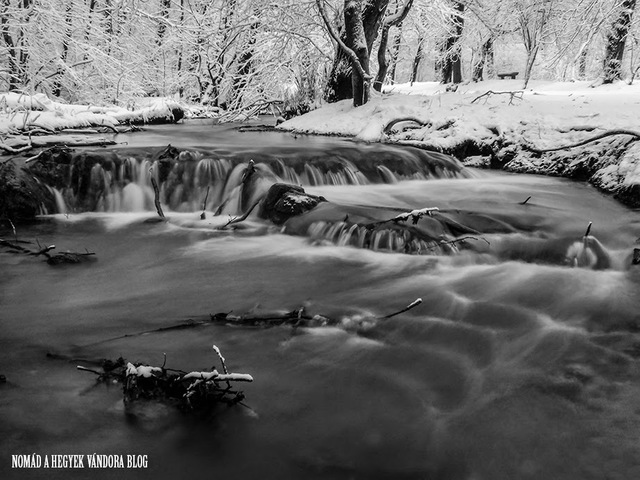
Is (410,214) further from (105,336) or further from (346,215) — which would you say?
(105,336)

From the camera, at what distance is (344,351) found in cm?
362

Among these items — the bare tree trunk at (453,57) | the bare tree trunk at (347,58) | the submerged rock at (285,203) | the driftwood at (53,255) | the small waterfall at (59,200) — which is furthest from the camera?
the bare tree trunk at (453,57)

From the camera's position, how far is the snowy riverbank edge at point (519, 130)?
8.78m

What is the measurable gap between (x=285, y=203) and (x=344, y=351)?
342cm

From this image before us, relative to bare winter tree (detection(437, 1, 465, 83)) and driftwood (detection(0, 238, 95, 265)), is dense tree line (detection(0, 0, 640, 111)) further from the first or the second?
driftwood (detection(0, 238, 95, 265))

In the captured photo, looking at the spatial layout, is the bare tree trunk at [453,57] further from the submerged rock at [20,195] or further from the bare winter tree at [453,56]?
the submerged rock at [20,195]

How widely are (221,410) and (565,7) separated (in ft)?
79.5

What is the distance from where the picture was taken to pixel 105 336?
12.2ft

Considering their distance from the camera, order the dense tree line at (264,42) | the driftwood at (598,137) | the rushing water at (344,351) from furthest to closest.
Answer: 1. the dense tree line at (264,42)
2. the driftwood at (598,137)
3. the rushing water at (344,351)

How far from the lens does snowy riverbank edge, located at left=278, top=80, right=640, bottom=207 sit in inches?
346

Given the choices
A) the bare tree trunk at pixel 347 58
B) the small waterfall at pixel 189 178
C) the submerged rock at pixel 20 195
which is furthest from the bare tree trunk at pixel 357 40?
the submerged rock at pixel 20 195

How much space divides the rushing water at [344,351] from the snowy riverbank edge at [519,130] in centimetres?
262

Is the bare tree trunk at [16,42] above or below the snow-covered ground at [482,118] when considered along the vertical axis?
above

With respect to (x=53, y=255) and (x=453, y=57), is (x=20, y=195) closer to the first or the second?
(x=53, y=255)
